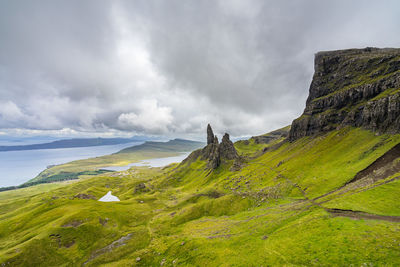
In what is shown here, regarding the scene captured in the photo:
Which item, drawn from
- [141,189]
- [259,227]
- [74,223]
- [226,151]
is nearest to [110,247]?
[74,223]

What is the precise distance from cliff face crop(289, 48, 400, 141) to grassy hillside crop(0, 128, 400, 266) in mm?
11499

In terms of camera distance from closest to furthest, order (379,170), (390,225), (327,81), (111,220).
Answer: (390,225), (379,170), (111,220), (327,81)

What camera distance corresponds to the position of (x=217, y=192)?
89.9 m

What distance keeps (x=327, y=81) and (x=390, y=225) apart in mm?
170760

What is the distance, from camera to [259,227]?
137 feet

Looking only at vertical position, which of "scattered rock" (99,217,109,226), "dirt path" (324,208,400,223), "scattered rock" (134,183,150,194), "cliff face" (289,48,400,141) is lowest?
"scattered rock" (134,183,150,194)

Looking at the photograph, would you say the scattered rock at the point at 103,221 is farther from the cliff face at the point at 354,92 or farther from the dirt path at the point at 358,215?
the cliff face at the point at 354,92

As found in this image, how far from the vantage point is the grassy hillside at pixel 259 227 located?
27.6 m

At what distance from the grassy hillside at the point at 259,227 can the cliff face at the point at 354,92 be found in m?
11.5

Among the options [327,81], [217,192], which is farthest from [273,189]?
[327,81]

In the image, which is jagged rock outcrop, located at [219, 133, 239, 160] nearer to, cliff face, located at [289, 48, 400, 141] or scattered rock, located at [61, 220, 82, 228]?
cliff face, located at [289, 48, 400, 141]

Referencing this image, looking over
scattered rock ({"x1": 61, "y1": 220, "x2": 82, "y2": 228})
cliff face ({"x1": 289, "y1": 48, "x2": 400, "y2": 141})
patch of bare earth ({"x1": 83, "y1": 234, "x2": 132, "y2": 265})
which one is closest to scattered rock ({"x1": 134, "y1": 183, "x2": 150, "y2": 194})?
scattered rock ({"x1": 61, "y1": 220, "x2": 82, "y2": 228})

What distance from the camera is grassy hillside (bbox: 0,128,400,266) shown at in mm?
27562

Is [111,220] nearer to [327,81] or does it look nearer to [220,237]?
[220,237]
